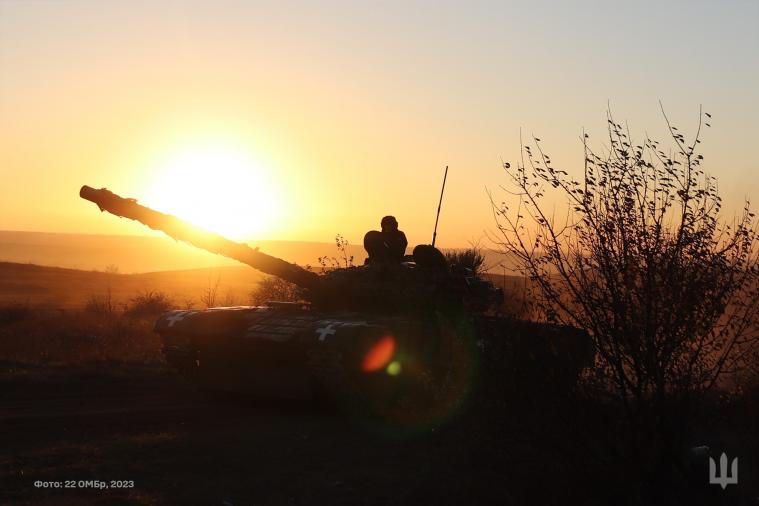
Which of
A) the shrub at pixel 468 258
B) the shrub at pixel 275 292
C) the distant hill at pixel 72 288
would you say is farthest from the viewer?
the distant hill at pixel 72 288

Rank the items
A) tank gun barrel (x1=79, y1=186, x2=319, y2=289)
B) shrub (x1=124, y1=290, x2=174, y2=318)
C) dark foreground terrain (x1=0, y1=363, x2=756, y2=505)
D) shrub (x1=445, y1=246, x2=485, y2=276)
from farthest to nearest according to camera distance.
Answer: shrub (x1=124, y1=290, x2=174, y2=318)
shrub (x1=445, y1=246, x2=485, y2=276)
tank gun barrel (x1=79, y1=186, x2=319, y2=289)
dark foreground terrain (x1=0, y1=363, x2=756, y2=505)

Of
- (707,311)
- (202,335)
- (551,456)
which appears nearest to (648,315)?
(707,311)

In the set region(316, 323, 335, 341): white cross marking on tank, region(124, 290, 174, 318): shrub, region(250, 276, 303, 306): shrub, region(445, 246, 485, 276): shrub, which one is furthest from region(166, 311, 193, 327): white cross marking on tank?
region(124, 290, 174, 318): shrub

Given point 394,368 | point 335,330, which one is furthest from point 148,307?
point 335,330

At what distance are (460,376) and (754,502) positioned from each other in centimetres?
324

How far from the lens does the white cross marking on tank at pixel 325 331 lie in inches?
499

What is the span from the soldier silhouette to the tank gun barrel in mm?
1021

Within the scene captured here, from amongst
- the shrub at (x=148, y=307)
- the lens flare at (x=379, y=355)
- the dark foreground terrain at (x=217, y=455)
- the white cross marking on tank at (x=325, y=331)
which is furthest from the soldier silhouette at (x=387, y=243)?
the shrub at (x=148, y=307)

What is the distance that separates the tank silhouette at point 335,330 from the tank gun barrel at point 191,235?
0.02 meters

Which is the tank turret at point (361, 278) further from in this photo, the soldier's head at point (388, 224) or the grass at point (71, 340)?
the grass at point (71, 340)

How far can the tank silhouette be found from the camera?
12750mm

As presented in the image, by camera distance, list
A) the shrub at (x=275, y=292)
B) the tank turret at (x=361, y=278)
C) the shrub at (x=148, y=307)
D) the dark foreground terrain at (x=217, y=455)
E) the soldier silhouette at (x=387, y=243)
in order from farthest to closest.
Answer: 1. the shrub at (x=148, y=307)
2. the shrub at (x=275, y=292)
3. the soldier silhouette at (x=387, y=243)
4. the tank turret at (x=361, y=278)
5. the dark foreground terrain at (x=217, y=455)

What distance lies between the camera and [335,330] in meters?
12.7

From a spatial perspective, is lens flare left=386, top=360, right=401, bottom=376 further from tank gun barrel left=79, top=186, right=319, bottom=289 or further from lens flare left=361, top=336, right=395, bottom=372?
tank gun barrel left=79, top=186, right=319, bottom=289
